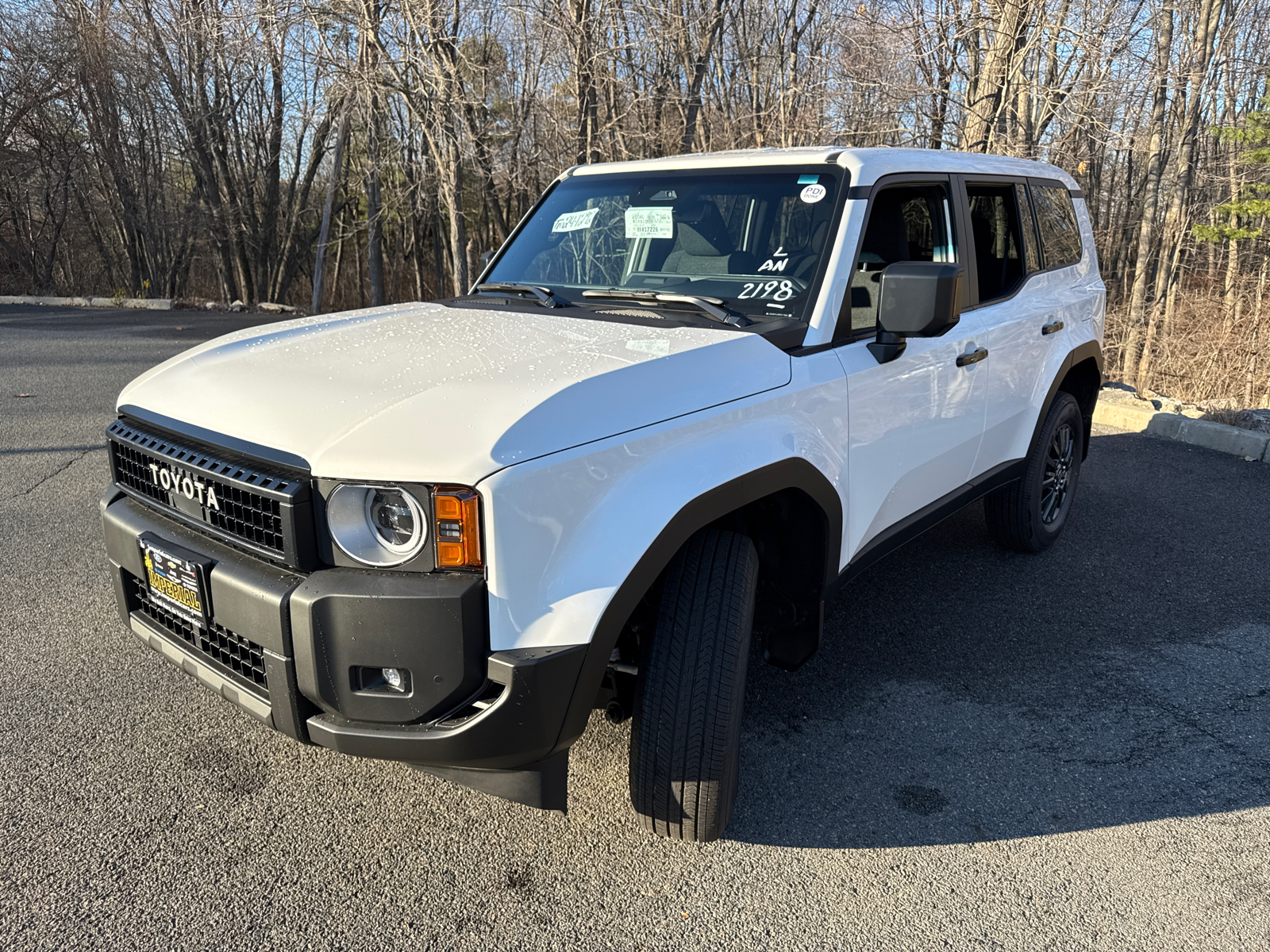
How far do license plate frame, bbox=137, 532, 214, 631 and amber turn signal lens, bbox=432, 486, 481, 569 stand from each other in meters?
0.70

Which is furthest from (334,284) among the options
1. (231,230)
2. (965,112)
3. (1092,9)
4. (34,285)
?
(1092,9)

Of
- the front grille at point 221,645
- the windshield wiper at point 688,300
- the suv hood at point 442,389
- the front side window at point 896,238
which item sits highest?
the front side window at point 896,238

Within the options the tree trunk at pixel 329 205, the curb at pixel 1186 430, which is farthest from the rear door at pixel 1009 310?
the tree trunk at pixel 329 205

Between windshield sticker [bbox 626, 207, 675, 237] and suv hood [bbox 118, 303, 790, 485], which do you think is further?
windshield sticker [bbox 626, 207, 675, 237]

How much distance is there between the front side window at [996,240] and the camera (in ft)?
12.8

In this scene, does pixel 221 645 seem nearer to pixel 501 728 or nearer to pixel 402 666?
pixel 402 666

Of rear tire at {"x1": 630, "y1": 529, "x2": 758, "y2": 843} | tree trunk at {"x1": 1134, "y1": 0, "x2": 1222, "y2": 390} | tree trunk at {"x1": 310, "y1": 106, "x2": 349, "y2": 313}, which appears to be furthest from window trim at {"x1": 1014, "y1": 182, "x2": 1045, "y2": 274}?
tree trunk at {"x1": 1134, "y1": 0, "x2": 1222, "y2": 390}

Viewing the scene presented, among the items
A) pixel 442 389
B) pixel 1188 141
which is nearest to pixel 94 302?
pixel 442 389

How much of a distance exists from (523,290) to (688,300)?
2.65 ft

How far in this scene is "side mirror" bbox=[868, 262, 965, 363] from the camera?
2.71m

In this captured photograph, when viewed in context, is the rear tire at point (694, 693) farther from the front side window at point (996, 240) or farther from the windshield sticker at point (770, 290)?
the front side window at point (996, 240)

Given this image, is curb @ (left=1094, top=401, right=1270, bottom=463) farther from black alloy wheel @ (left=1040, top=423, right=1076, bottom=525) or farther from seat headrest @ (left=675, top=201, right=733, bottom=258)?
seat headrest @ (left=675, top=201, right=733, bottom=258)

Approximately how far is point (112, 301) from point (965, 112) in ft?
47.2

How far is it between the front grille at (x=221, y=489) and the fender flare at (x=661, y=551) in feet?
2.27
